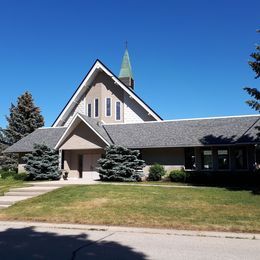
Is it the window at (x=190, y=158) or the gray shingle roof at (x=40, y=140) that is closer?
the window at (x=190, y=158)

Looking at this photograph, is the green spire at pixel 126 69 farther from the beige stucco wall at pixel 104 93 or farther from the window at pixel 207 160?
the window at pixel 207 160

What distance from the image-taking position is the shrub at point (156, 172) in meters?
25.0

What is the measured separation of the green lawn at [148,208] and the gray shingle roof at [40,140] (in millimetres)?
12994

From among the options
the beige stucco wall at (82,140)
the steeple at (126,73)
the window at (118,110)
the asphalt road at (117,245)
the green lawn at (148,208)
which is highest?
the steeple at (126,73)

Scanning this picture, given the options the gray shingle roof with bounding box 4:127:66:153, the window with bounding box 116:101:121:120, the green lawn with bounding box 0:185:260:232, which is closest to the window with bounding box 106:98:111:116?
the window with bounding box 116:101:121:120

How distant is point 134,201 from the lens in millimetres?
14656

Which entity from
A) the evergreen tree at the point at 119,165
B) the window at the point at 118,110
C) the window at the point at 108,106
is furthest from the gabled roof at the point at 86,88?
the evergreen tree at the point at 119,165

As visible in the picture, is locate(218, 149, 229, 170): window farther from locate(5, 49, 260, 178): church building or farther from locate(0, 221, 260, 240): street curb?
locate(0, 221, 260, 240): street curb

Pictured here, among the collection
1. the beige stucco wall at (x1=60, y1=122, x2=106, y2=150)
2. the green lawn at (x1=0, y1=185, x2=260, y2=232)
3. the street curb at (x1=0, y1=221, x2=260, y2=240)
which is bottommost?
the street curb at (x1=0, y1=221, x2=260, y2=240)

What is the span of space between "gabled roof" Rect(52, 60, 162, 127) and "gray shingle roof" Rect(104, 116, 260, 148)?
220 centimetres

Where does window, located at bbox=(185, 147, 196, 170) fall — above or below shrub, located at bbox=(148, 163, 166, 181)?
above

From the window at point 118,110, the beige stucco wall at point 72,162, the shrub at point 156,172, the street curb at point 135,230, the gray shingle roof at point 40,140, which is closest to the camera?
the street curb at point 135,230

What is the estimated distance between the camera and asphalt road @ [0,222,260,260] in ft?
23.8

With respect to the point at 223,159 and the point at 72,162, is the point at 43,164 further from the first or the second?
the point at 223,159
